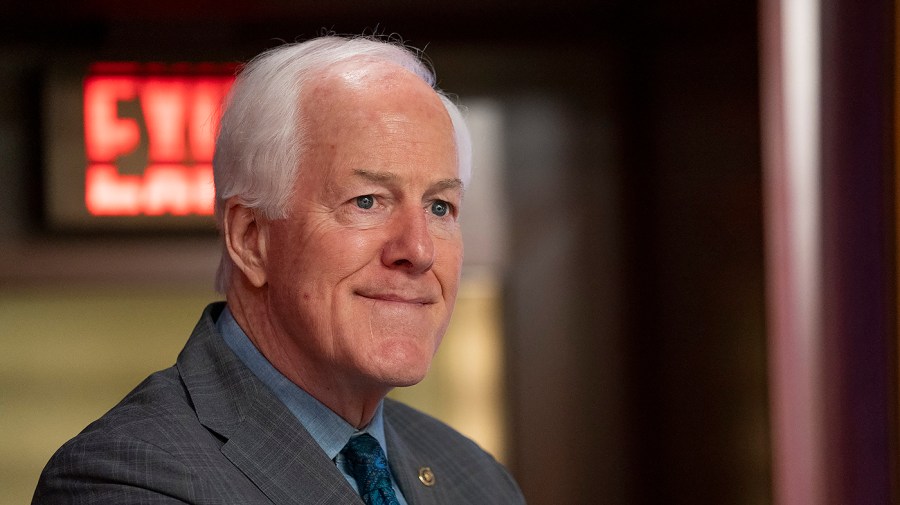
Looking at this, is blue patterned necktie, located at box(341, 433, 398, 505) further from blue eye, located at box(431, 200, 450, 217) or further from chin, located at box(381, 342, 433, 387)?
blue eye, located at box(431, 200, 450, 217)

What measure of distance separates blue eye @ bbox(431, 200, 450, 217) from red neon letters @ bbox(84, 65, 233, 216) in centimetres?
175

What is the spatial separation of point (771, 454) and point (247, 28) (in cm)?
180

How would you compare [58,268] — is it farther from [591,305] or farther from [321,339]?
[321,339]

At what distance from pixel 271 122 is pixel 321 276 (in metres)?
0.20

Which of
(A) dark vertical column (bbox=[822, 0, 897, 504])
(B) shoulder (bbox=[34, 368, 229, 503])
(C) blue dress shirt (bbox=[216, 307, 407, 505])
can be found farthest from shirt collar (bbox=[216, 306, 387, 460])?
(A) dark vertical column (bbox=[822, 0, 897, 504])

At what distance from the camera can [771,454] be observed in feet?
7.07

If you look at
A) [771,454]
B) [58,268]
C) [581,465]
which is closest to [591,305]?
[581,465]

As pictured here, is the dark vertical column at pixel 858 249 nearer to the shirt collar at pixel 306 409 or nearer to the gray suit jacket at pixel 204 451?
the gray suit jacket at pixel 204 451

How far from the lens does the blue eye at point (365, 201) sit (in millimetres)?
1298

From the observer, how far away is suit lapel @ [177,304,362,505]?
122 centimetres

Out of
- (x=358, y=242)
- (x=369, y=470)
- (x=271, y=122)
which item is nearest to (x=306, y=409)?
(x=369, y=470)

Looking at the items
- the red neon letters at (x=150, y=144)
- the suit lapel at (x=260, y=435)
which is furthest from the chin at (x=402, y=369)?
the red neon letters at (x=150, y=144)

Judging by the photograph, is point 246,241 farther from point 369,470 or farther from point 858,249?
point 858,249

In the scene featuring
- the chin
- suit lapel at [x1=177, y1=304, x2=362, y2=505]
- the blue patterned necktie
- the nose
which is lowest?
the blue patterned necktie
